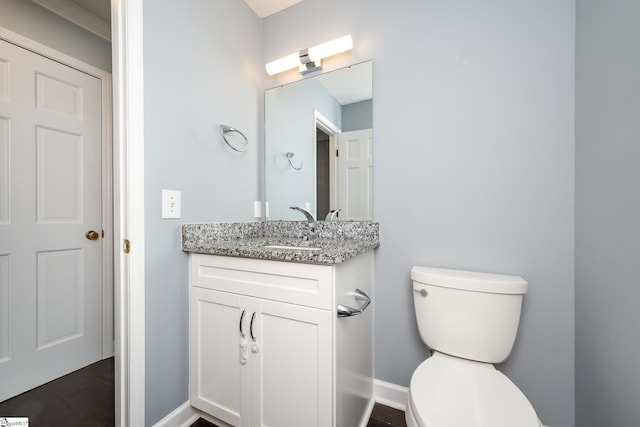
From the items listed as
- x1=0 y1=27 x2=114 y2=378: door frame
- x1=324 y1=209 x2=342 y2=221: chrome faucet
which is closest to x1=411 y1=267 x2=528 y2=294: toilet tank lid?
x1=324 y1=209 x2=342 y2=221: chrome faucet

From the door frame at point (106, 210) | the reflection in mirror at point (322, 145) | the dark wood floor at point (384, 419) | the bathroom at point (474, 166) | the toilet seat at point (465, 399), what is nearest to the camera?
the toilet seat at point (465, 399)

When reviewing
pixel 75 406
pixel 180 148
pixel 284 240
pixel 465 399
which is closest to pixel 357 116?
pixel 284 240

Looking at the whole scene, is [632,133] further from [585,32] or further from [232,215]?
[232,215]

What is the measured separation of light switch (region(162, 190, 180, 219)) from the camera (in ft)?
3.65

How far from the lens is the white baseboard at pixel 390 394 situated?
130 cm

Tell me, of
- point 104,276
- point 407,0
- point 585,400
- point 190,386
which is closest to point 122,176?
point 190,386

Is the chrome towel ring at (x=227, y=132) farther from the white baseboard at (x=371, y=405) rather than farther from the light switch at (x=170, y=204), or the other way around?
the white baseboard at (x=371, y=405)

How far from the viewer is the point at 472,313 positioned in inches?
39.8

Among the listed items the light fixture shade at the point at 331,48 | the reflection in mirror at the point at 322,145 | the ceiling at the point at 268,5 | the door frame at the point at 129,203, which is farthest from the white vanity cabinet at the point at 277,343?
the ceiling at the point at 268,5

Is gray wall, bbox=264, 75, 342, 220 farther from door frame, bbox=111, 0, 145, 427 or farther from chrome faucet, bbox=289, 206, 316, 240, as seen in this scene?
door frame, bbox=111, 0, 145, 427

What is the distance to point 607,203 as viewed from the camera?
81cm

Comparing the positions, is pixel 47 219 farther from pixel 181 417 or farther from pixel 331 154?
pixel 331 154

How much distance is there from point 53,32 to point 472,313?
2791mm

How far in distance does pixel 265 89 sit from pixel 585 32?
1591 millimetres
